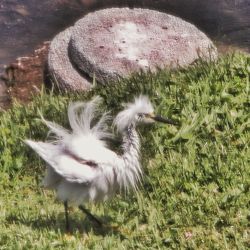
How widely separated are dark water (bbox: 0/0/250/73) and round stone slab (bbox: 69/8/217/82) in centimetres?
189

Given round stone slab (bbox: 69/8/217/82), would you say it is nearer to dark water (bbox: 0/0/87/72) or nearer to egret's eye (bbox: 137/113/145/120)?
dark water (bbox: 0/0/87/72)

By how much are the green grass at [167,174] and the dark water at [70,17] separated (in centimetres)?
327

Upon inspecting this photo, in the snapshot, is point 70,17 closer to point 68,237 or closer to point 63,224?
point 63,224

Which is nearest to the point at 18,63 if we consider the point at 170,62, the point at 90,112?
the point at 170,62

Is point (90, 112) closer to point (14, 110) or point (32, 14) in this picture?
point (14, 110)

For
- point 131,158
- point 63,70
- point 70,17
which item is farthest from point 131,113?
point 70,17

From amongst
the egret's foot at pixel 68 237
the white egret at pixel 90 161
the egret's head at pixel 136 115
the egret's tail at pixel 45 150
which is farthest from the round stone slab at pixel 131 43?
the egret's foot at pixel 68 237

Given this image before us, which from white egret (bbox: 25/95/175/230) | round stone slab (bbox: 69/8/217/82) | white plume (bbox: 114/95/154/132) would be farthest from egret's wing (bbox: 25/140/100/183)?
round stone slab (bbox: 69/8/217/82)

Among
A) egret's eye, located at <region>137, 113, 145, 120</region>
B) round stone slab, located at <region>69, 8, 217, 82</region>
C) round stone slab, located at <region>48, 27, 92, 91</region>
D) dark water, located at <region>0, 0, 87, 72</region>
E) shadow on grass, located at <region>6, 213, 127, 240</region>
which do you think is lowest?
dark water, located at <region>0, 0, 87, 72</region>

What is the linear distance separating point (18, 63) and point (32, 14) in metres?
2.05

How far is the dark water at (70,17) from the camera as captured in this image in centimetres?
1280

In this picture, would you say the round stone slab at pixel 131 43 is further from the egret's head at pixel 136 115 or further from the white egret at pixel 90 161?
the white egret at pixel 90 161

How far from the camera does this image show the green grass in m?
6.99

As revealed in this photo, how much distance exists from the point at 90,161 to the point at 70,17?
688cm
